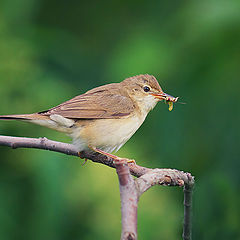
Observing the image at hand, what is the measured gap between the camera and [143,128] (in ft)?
16.4

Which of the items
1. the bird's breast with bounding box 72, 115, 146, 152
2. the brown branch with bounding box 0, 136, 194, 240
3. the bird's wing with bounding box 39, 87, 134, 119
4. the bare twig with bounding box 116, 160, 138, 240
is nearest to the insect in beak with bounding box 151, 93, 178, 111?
the bird's wing with bounding box 39, 87, 134, 119

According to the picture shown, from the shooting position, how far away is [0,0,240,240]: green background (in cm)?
398

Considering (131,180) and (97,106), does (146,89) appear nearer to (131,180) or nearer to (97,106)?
(97,106)

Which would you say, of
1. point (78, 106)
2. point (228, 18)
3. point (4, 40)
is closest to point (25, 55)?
point (4, 40)

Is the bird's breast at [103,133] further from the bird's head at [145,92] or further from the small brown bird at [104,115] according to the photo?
the bird's head at [145,92]

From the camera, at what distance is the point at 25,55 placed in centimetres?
452

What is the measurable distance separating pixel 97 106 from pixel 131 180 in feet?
6.36

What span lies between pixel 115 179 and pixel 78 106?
0.77m

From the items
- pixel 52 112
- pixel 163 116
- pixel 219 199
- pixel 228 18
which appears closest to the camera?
pixel 52 112

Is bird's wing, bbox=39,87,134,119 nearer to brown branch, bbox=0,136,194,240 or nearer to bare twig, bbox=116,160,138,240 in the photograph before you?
brown branch, bbox=0,136,194,240

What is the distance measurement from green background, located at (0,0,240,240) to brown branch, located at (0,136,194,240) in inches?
26.7

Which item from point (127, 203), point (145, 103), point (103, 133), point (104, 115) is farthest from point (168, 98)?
point (127, 203)

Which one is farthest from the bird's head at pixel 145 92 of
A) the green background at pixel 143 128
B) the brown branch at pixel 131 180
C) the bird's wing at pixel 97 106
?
the brown branch at pixel 131 180

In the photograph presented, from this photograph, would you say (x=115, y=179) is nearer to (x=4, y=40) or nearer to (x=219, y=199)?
(x=219, y=199)
